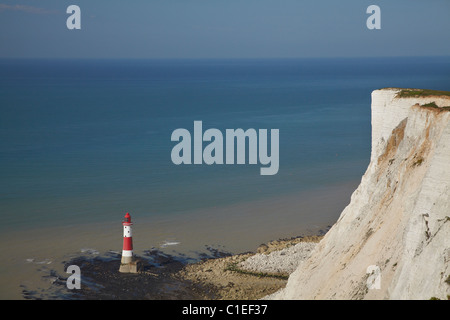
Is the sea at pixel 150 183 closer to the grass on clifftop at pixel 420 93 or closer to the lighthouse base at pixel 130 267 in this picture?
the lighthouse base at pixel 130 267

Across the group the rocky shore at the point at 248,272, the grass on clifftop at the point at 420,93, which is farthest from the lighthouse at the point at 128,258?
the grass on clifftop at the point at 420,93

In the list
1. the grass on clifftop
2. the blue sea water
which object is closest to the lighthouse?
the blue sea water

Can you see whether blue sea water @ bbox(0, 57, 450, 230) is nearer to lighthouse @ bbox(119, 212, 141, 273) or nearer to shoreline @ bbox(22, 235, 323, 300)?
shoreline @ bbox(22, 235, 323, 300)

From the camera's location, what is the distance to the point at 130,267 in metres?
28.8

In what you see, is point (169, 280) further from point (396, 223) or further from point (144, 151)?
point (144, 151)

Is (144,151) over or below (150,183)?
over

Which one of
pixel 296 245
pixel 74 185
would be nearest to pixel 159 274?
pixel 296 245

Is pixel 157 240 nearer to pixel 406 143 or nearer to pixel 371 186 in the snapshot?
pixel 371 186

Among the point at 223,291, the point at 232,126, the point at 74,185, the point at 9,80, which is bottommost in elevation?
the point at 223,291

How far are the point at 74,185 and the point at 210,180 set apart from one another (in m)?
8.61

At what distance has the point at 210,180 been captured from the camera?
46.1m

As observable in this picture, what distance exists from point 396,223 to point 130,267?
1351cm

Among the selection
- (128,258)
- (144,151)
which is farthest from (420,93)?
(144,151)
